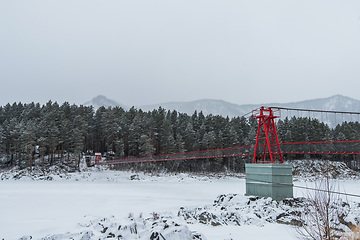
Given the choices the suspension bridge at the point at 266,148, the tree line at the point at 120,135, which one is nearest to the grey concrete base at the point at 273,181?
the suspension bridge at the point at 266,148

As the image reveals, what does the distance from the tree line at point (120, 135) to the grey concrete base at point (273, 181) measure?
2881 cm

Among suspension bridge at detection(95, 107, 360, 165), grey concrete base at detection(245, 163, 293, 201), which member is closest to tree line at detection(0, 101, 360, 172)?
suspension bridge at detection(95, 107, 360, 165)

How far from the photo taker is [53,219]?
440 inches

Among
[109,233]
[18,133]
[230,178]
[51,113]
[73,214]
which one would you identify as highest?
[51,113]

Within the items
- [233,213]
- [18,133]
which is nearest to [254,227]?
[233,213]

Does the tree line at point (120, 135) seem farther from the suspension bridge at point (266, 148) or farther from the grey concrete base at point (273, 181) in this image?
the grey concrete base at point (273, 181)

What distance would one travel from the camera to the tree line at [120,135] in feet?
135

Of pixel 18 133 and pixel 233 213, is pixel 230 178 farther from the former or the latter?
pixel 18 133

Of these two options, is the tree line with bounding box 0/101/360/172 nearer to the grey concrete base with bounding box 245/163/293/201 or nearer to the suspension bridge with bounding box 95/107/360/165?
the suspension bridge with bounding box 95/107/360/165

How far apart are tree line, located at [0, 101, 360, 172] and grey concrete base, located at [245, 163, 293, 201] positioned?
2881cm

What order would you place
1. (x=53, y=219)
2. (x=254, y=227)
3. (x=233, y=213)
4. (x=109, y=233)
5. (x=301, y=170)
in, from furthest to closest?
(x=301, y=170)
(x=233, y=213)
(x=53, y=219)
(x=254, y=227)
(x=109, y=233)

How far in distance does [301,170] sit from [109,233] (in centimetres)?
5133

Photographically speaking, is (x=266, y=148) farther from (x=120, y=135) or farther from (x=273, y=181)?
(x=273, y=181)

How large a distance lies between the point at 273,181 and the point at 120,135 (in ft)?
140
